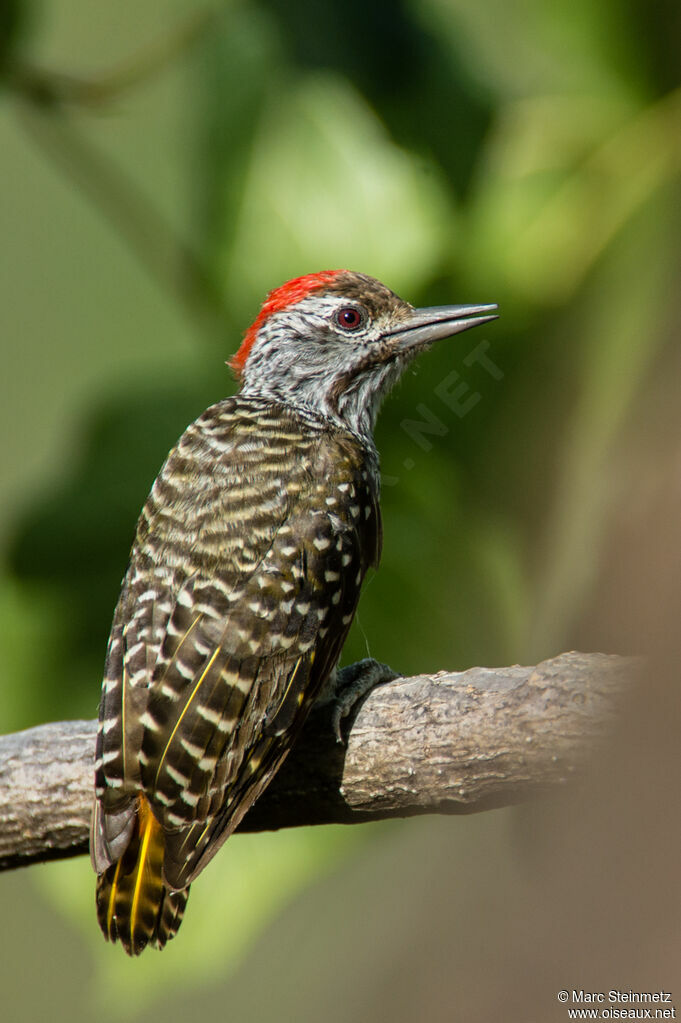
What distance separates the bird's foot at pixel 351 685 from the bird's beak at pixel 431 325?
984mm

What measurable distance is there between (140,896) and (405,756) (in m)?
0.72

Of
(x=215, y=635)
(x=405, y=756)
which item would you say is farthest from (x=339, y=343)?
(x=405, y=756)

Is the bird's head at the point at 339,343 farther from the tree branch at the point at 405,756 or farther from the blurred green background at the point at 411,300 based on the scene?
the tree branch at the point at 405,756

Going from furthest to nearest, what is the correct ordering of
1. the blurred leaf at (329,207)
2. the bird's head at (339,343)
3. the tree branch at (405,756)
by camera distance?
1. the bird's head at (339,343)
2. the blurred leaf at (329,207)
3. the tree branch at (405,756)

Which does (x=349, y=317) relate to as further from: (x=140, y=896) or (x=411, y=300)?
(x=140, y=896)

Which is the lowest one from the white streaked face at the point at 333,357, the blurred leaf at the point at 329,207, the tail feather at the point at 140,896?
the tail feather at the point at 140,896

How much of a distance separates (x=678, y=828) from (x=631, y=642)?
13cm

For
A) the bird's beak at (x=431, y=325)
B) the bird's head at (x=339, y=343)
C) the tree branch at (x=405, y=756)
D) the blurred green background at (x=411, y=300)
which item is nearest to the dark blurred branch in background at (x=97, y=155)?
the blurred green background at (x=411, y=300)

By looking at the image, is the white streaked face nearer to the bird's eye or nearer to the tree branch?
the bird's eye

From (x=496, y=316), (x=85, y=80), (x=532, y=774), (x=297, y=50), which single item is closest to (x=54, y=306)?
(x=85, y=80)

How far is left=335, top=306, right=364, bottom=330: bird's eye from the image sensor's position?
378 centimetres

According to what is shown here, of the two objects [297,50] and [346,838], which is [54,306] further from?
[346,838]

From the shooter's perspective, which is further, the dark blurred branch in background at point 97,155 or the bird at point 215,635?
the dark blurred branch in background at point 97,155

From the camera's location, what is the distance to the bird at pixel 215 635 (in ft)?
8.94
